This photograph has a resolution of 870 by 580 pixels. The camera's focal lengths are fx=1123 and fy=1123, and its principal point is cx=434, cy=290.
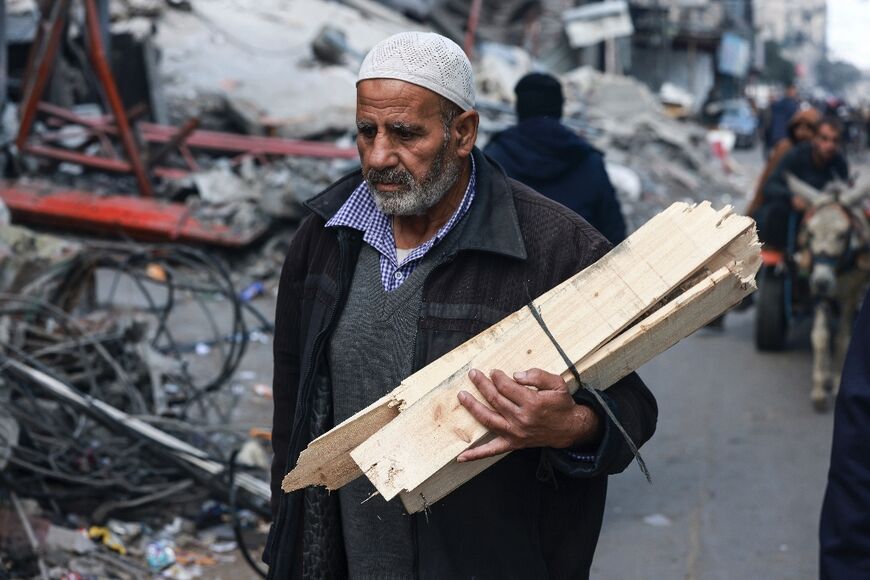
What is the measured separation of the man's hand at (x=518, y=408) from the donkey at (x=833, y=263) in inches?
233

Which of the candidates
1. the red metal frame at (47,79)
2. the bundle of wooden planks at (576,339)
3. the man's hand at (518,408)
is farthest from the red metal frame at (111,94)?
the man's hand at (518,408)

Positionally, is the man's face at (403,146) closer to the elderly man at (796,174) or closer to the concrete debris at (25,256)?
the concrete debris at (25,256)

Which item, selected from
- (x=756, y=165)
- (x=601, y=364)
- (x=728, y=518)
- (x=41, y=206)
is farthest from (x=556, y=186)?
(x=756, y=165)

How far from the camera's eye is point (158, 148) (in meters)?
13.2

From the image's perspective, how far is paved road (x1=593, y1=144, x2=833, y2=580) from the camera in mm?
5223

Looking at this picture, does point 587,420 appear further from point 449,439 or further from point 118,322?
point 118,322

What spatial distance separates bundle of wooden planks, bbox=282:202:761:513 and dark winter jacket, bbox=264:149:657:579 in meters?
0.13

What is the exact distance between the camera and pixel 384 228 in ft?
8.29

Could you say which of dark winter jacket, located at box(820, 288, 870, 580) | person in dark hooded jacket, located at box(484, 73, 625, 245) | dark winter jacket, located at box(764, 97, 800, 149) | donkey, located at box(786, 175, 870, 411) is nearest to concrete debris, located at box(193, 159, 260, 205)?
donkey, located at box(786, 175, 870, 411)

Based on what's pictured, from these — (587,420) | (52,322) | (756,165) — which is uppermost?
(587,420)

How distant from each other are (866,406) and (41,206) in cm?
1033

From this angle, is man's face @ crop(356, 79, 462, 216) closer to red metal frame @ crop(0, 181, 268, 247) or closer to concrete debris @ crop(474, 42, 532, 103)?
red metal frame @ crop(0, 181, 268, 247)

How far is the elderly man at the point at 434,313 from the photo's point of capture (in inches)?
91.5

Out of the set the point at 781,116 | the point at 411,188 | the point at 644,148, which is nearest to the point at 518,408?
the point at 411,188
